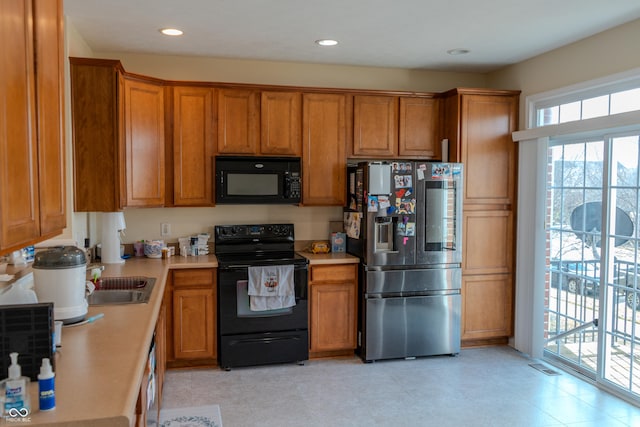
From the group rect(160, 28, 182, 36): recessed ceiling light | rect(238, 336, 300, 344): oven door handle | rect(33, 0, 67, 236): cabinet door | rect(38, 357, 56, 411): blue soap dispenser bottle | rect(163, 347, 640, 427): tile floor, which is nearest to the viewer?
rect(38, 357, 56, 411): blue soap dispenser bottle

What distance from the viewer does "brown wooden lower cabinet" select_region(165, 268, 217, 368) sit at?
13.2ft

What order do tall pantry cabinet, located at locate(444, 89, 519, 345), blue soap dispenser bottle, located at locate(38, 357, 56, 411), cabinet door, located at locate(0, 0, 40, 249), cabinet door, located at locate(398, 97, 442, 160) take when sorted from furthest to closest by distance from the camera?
cabinet door, located at locate(398, 97, 442, 160) → tall pantry cabinet, located at locate(444, 89, 519, 345) → blue soap dispenser bottle, located at locate(38, 357, 56, 411) → cabinet door, located at locate(0, 0, 40, 249)

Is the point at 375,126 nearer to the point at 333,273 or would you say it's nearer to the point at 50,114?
the point at 333,273

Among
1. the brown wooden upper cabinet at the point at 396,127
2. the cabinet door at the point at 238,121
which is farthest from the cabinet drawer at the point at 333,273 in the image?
the cabinet door at the point at 238,121

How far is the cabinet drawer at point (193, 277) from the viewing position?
13.1ft

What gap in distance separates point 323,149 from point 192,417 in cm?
235

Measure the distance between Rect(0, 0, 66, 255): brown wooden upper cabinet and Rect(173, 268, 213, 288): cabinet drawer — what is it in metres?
2.05

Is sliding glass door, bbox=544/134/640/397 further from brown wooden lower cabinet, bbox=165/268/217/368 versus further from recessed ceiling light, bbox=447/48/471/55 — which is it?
brown wooden lower cabinet, bbox=165/268/217/368

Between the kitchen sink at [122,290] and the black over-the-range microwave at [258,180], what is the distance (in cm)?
115

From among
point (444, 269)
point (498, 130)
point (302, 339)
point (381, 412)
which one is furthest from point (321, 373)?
point (498, 130)

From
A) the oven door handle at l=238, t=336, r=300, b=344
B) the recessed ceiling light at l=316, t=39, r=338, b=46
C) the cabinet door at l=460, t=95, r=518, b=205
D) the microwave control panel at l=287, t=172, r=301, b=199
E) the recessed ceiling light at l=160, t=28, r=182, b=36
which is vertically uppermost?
the recessed ceiling light at l=316, t=39, r=338, b=46

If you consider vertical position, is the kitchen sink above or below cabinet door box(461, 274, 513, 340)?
above

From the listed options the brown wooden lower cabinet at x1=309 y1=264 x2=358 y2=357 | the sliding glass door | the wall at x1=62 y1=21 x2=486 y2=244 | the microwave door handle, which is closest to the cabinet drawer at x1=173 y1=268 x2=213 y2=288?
the wall at x1=62 y1=21 x2=486 y2=244

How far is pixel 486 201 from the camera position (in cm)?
454
